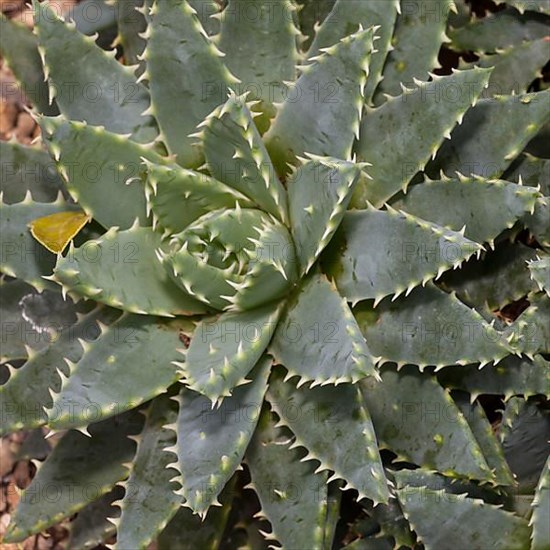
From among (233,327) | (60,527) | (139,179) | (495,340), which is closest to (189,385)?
(233,327)

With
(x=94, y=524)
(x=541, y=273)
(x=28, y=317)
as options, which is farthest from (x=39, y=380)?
(x=541, y=273)

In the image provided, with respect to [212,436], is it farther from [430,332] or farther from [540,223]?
[540,223]

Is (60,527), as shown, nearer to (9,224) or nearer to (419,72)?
(9,224)

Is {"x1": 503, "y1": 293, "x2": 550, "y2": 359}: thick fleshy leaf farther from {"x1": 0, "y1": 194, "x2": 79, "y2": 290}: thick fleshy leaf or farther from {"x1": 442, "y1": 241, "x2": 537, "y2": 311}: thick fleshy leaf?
{"x1": 0, "y1": 194, "x2": 79, "y2": 290}: thick fleshy leaf

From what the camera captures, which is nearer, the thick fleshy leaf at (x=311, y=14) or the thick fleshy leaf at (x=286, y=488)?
the thick fleshy leaf at (x=286, y=488)

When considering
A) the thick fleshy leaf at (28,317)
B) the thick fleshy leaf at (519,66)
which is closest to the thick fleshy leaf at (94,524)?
the thick fleshy leaf at (28,317)

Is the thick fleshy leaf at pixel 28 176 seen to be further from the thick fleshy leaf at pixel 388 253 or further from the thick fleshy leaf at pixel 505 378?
the thick fleshy leaf at pixel 505 378
